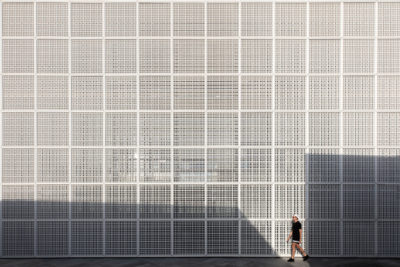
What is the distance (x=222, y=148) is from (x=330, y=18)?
6966 millimetres

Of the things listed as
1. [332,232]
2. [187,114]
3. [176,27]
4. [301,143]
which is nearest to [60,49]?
[176,27]

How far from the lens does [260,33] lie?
39.9 feet

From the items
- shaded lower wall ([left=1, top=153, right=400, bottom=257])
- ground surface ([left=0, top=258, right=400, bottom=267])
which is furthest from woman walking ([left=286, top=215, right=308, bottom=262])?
ground surface ([left=0, top=258, right=400, bottom=267])

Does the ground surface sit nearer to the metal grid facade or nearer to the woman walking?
the metal grid facade

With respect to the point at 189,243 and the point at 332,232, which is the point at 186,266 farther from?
the point at 332,232

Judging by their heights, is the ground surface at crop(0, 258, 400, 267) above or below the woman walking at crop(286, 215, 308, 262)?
below

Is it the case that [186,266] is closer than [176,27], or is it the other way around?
→ [186,266]

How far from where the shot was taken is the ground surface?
11.4 meters

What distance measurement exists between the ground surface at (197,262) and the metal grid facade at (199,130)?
34 cm

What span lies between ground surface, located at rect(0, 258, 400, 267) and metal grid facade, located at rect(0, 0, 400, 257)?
0.34 meters

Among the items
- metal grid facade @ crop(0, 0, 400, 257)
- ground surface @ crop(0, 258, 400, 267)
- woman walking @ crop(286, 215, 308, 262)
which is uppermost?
metal grid facade @ crop(0, 0, 400, 257)

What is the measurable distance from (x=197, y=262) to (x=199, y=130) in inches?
206

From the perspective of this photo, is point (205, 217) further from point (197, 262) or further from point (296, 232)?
point (296, 232)

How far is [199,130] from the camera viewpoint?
1214 centimetres
